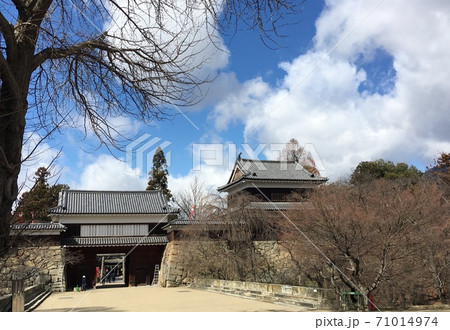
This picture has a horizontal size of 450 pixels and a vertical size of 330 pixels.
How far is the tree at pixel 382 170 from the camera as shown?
1006 inches

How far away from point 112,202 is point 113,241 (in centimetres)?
322

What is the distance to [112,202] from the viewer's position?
70.2 ft

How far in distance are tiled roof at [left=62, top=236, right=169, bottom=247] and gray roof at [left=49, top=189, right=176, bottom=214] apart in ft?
4.70

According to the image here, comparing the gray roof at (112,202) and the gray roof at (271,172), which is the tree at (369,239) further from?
the gray roof at (112,202)

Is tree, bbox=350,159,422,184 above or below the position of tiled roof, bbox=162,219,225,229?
above

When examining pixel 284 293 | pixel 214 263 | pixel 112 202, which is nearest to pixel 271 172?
pixel 214 263

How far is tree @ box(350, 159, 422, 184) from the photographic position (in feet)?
83.8

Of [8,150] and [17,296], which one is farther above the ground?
[8,150]

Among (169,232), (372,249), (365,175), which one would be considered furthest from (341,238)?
(365,175)

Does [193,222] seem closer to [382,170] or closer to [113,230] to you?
[113,230]

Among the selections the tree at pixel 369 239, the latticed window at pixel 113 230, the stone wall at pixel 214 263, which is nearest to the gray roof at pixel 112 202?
the latticed window at pixel 113 230

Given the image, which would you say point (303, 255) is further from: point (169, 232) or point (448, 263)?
point (169, 232)

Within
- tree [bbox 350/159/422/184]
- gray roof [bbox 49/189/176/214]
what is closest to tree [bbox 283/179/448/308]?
gray roof [bbox 49/189/176/214]

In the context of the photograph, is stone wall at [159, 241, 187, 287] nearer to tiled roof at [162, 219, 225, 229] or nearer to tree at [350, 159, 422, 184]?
tiled roof at [162, 219, 225, 229]
